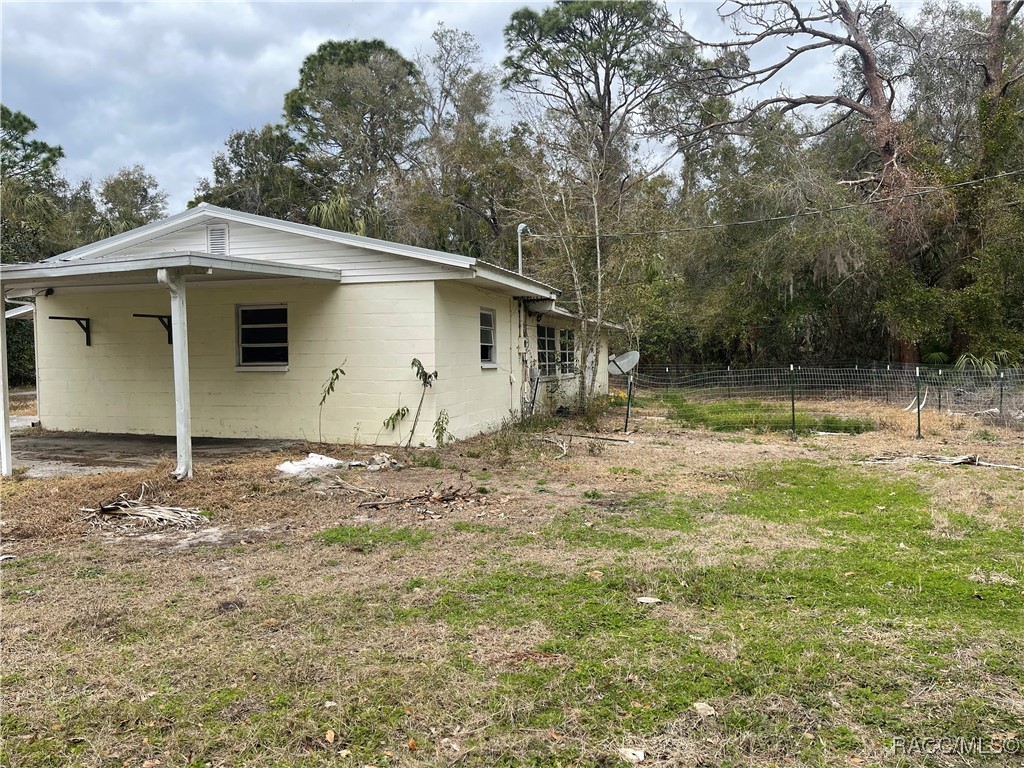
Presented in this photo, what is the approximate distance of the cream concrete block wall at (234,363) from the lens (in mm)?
9172

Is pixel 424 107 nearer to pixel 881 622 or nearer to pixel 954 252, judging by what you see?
pixel 954 252

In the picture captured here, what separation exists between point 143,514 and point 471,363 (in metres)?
5.63

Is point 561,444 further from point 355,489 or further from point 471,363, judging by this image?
point 355,489

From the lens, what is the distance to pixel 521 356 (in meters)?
12.6

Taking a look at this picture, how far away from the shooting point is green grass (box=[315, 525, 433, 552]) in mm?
4703

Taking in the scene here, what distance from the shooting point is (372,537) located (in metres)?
4.91

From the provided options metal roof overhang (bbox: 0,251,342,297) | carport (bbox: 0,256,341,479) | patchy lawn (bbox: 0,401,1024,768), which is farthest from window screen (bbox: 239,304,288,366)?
patchy lawn (bbox: 0,401,1024,768)

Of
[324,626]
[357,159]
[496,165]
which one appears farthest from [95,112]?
[357,159]

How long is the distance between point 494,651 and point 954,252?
63.7ft

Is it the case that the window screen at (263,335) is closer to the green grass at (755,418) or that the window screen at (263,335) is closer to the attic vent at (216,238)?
the attic vent at (216,238)

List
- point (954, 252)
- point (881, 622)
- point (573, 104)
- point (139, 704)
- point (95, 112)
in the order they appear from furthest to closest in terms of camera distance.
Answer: point (573, 104) → point (954, 252) → point (95, 112) → point (881, 622) → point (139, 704)

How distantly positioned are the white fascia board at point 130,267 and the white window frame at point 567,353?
26.8ft

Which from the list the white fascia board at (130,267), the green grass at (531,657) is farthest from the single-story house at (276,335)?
the green grass at (531,657)

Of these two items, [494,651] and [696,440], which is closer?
[494,651]
